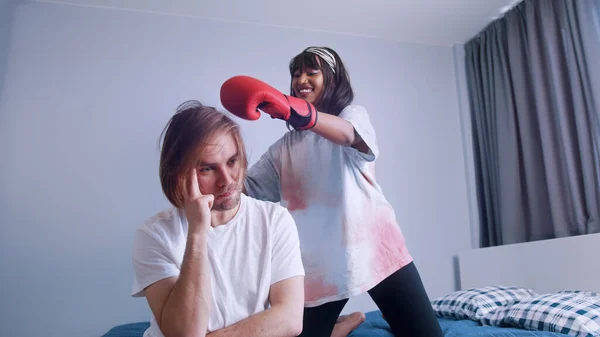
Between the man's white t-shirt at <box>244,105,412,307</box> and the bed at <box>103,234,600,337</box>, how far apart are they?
0.57 metres

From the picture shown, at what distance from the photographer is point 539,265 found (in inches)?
91.2

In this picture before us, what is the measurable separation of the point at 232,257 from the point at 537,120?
215 cm

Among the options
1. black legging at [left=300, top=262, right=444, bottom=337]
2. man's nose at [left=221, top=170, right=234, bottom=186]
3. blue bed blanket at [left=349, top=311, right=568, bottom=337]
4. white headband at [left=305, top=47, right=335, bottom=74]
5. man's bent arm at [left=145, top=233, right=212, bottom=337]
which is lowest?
blue bed blanket at [left=349, top=311, right=568, bottom=337]

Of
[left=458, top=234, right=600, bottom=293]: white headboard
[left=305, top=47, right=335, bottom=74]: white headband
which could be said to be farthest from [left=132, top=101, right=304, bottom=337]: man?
[left=458, top=234, right=600, bottom=293]: white headboard

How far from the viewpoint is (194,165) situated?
3.53 feet

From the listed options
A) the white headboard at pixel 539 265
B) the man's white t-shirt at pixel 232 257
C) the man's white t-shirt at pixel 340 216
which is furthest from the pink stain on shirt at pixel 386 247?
the white headboard at pixel 539 265

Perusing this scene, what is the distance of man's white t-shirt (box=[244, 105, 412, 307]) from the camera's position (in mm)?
1359

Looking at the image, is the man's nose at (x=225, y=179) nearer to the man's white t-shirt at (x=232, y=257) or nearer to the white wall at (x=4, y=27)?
the man's white t-shirt at (x=232, y=257)

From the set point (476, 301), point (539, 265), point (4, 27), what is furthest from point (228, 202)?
point (4, 27)

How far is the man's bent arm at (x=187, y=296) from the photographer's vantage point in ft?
2.98

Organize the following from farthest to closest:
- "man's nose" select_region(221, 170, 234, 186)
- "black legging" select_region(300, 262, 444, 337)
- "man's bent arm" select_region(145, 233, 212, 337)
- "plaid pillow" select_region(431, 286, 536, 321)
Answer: "plaid pillow" select_region(431, 286, 536, 321) < "black legging" select_region(300, 262, 444, 337) < "man's nose" select_region(221, 170, 234, 186) < "man's bent arm" select_region(145, 233, 212, 337)

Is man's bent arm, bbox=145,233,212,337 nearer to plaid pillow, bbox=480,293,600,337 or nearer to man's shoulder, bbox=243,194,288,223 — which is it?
man's shoulder, bbox=243,194,288,223

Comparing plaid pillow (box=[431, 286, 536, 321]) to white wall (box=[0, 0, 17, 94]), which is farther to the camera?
white wall (box=[0, 0, 17, 94])

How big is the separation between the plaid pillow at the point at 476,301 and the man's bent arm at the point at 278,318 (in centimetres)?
118
